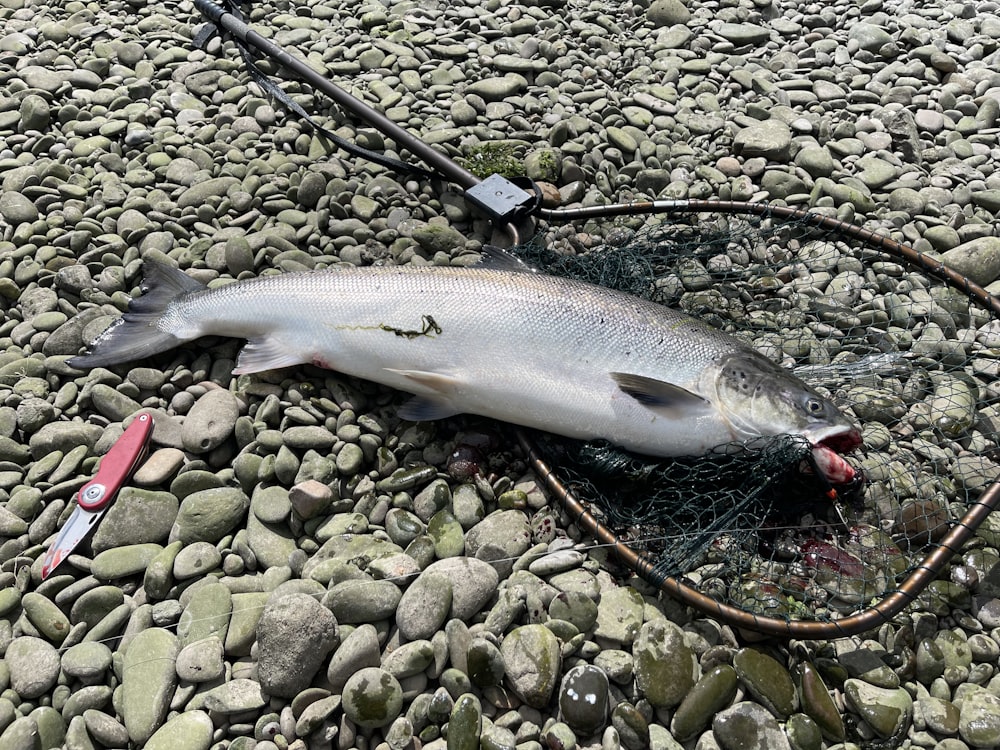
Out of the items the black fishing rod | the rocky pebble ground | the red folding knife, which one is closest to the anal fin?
the rocky pebble ground

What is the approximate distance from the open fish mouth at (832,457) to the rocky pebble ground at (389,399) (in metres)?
0.77

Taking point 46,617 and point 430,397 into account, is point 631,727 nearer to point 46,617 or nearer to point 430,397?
point 430,397

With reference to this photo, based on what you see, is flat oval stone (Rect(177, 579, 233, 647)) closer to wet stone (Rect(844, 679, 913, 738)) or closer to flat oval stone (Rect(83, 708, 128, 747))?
flat oval stone (Rect(83, 708, 128, 747))

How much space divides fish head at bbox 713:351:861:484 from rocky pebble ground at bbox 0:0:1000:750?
2.98 feet

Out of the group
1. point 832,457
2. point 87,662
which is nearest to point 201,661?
point 87,662

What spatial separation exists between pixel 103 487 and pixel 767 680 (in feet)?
12.0

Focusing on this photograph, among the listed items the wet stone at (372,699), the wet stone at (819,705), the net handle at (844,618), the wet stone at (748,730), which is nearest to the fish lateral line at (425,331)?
the net handle at (844,618)

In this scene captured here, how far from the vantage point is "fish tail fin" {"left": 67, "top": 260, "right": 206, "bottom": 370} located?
4500mm

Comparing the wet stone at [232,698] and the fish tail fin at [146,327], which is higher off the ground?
the fish tail fin at [146,327]

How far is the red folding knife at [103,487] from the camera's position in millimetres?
3662

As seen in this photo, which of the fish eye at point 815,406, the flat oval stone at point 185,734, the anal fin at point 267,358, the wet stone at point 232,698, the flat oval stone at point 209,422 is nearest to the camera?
the flat oval stone at point 185,734

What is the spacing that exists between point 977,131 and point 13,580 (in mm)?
8256

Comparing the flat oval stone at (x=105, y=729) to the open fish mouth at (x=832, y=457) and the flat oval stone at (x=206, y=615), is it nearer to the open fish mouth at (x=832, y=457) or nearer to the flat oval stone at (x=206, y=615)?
the flat oval stone at (x=206, y=615)

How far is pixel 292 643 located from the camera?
3145 mm
